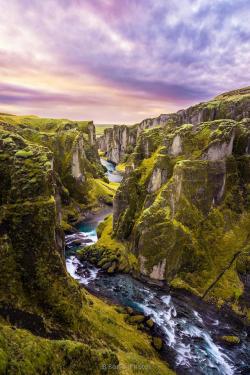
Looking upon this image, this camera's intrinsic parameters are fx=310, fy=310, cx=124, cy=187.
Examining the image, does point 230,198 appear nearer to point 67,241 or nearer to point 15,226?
point 67,241

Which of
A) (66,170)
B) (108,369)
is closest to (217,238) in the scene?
(108,369)

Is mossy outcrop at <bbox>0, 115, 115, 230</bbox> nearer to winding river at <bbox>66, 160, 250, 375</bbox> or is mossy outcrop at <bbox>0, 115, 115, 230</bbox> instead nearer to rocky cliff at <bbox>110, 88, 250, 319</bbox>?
rocky cliff at <bbox>110, 88, 250, 319</bbox>

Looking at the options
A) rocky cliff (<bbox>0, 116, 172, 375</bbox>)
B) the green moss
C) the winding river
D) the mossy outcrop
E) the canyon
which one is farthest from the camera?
the mossy outcrop

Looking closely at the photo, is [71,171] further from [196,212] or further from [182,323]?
[182,323]

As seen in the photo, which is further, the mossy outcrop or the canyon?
the mossy outcrop

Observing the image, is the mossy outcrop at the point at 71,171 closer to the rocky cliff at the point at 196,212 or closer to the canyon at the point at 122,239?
the canyon at the point at 122,239

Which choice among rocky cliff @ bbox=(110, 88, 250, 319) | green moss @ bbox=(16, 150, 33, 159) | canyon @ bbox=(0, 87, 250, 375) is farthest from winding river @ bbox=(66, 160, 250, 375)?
green moss @ bbox=(16, 150, 33, 159)
